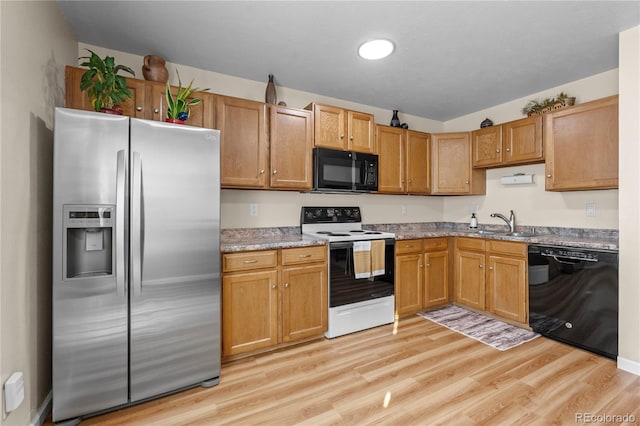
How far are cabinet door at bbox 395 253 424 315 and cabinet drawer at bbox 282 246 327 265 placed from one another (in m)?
0.97

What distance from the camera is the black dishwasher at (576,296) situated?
7.60 feet

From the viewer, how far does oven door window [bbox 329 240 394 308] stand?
109 inches

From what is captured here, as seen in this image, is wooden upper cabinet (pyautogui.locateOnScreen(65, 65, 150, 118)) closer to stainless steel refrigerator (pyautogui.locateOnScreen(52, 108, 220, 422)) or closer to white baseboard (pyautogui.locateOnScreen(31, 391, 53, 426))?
stainless steel refrigerator (pyautogui.locateOnScreen(52, 108, 220, 422))

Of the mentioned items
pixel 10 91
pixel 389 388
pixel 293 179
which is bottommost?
pixel 389 388

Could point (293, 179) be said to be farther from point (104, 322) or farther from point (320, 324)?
point (104, 322)

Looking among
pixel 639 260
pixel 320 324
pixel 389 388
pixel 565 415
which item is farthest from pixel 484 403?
pixel 639 260

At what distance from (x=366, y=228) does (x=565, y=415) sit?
2426mm

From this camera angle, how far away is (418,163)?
3.78 m

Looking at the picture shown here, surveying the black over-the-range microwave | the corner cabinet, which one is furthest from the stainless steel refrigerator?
the corner cabinet

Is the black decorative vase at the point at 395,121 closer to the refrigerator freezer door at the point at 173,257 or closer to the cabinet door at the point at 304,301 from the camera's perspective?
the cabinet door at the point at 304,301

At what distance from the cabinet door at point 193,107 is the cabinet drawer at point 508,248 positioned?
3.06 m

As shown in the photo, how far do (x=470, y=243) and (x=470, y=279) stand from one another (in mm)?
421

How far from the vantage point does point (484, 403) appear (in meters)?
1.84

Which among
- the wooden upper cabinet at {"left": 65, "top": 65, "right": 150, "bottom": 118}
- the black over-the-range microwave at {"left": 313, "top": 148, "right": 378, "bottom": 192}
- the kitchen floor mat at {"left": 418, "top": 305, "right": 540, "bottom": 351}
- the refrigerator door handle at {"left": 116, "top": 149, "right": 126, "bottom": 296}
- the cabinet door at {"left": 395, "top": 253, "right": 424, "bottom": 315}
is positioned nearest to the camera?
the refrigerator door handle at {"left": 116, "top": 149, "right": 126, "bottom": 296}
